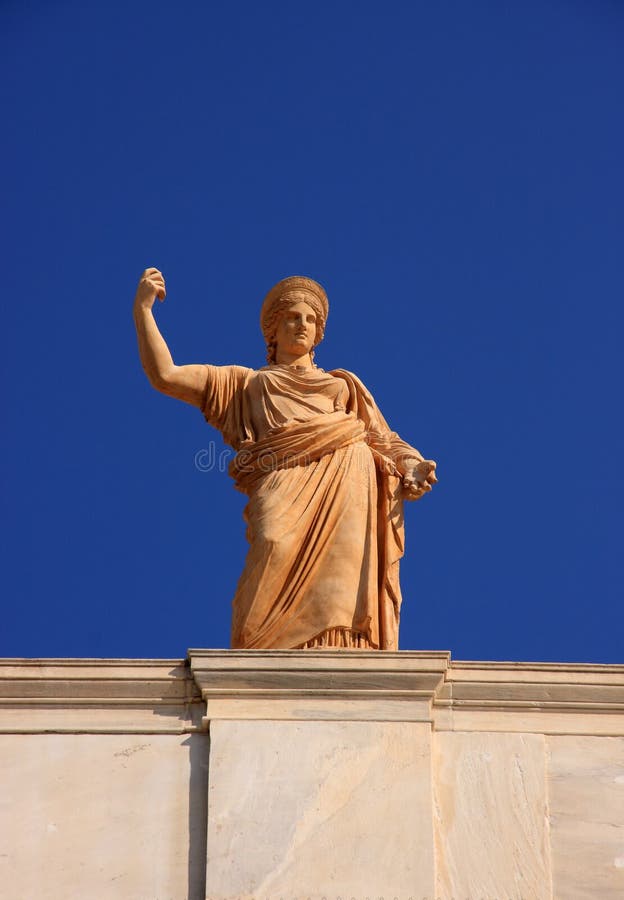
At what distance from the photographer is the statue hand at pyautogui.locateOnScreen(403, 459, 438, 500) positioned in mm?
13375

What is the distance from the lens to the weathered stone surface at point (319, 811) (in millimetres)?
10836

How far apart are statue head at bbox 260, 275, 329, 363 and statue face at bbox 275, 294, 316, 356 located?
0.14 feet

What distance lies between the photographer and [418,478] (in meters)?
13.4

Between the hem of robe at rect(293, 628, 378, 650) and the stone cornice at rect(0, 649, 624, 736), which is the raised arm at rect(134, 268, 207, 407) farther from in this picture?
the stone cornice at rect(0, 649, 624, 736)

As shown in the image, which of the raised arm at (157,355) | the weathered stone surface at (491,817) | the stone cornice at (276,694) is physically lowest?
the weathered stone surface at (491,817)

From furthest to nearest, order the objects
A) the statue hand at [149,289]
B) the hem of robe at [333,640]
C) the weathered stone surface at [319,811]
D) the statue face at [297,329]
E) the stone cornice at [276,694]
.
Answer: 1. the statue face at [297,329]
2. the statue hand at [149,289]
3. the hem of robe at [333,640]
4. the stone cornice at [276,694]
5. the weathered stone surface at [319,811]

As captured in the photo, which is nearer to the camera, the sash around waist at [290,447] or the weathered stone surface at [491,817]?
the weathered stone surface at [491,817]

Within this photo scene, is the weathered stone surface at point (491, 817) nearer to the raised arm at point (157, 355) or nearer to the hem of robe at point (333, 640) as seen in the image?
the hem of robe at point (333, 640)

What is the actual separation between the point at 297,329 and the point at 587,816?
4.55m

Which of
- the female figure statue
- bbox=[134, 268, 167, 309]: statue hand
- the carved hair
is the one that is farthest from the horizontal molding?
the carved hair

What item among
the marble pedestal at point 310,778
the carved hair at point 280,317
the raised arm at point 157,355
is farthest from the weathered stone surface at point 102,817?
the carved hair at point 280,317

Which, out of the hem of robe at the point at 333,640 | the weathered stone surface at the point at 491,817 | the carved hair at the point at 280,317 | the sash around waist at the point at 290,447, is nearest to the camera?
the weathered stone surface at the point at 491,817

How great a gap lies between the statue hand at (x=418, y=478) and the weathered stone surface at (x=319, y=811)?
2.30m

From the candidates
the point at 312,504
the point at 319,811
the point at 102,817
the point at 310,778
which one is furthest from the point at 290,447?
the point at 102,817
